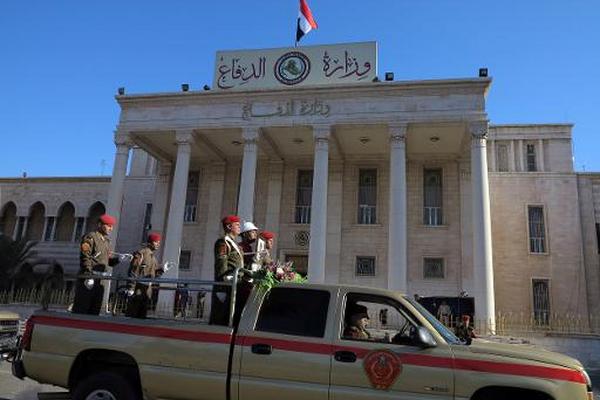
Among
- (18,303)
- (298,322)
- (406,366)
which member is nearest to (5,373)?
(298,322)

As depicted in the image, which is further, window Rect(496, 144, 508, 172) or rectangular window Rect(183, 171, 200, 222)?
rectangular window Rect(183, 171, 200, 222)

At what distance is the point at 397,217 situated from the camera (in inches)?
741

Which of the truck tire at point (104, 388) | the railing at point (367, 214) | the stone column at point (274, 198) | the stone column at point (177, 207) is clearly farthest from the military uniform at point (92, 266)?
the railing at point (367, 214)

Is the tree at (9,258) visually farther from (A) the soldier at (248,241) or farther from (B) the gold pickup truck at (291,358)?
(B) the gold pickup truck at (291,358)

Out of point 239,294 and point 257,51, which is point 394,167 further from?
point 239,294

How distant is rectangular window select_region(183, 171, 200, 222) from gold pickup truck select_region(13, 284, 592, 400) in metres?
19.7

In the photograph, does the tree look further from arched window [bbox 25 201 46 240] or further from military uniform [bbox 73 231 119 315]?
military uniform [bbox 73 231 119 315]

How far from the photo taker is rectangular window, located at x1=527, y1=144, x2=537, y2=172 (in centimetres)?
2436

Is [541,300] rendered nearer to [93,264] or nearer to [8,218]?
[93,264]

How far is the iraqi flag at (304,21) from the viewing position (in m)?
23.2

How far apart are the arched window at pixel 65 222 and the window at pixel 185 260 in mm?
9012

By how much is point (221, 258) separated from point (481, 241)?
1407cm

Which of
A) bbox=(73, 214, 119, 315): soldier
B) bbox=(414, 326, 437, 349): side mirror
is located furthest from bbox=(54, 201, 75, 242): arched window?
bbox=(414, 326, 437, 349): side mirror

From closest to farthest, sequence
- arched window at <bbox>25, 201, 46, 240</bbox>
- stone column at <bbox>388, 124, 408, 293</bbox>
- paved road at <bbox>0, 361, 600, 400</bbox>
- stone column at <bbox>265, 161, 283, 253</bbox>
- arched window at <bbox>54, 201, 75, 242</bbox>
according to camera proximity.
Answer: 1. paved road at <bbox>0, 361, 600, 400</bbox>
2. stone column at <bbox>388, 124, 408, 293</bbox>
3. stone column at <bbox>265, 161, 283, 253</bbox>
4. arched window at <bbox>54, 201, 75, 242</bbox>
5. arched window at <bbox>25, 201, 46, 240</bbox>
